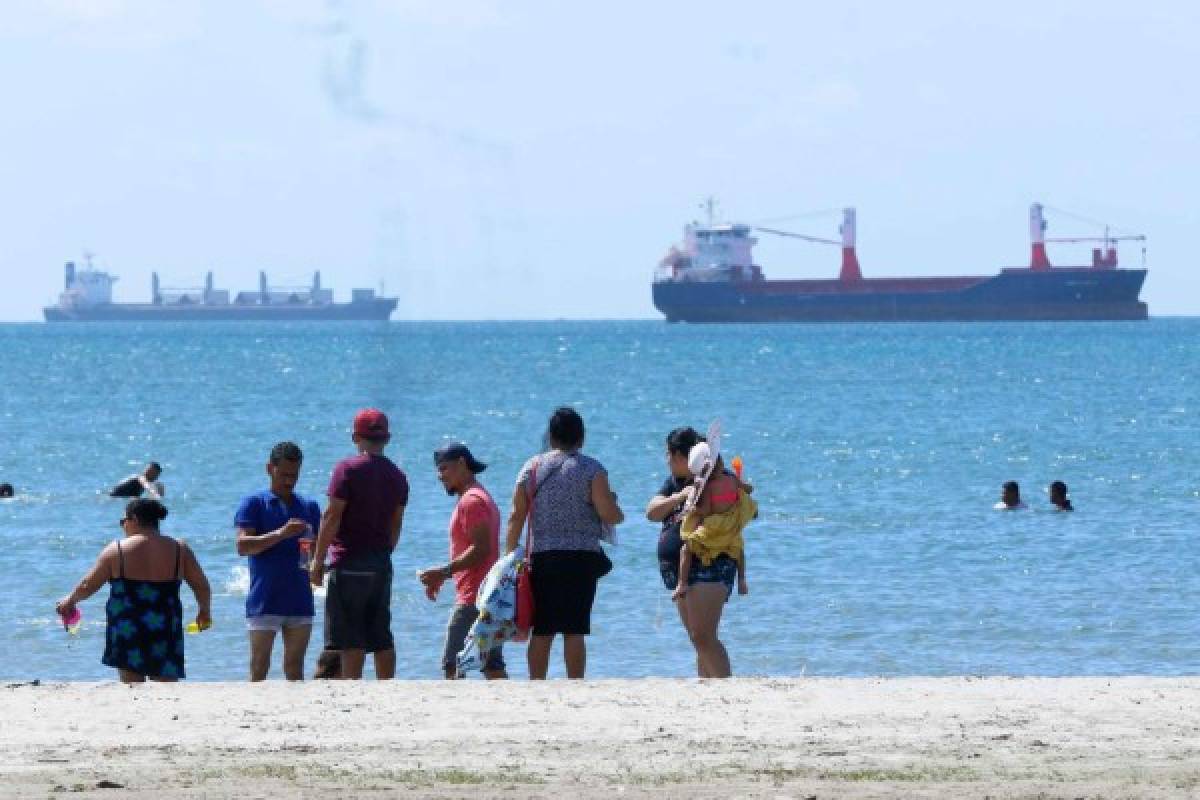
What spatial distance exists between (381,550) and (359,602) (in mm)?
255

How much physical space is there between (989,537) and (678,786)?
57.4ft

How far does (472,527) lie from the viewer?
34.1 ft

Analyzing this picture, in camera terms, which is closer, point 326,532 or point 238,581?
point 326,532

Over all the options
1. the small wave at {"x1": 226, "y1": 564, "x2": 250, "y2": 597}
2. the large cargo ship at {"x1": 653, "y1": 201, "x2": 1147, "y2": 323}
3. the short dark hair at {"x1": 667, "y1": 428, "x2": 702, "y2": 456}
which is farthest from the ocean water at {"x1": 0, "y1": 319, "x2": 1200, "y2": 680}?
the large cargo ship at {"x1": 653, "y1": 201, "x2": 1147, "y2": 323}

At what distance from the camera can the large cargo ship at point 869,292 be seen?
154 m

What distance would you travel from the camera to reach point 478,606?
1025 centimetres

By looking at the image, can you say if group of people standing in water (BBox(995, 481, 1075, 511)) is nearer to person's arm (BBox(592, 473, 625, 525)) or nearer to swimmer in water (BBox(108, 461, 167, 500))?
swimmer in water (BBox(108, 461, 167, 500))

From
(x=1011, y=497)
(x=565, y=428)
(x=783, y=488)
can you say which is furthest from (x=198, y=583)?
(x=783, y=488)

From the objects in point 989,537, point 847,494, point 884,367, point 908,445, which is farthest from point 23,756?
point 884,367

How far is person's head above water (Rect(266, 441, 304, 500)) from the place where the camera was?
9977mm

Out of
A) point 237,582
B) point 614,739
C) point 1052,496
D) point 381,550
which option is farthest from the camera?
point 1052,496

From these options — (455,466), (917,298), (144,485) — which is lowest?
(144,485)

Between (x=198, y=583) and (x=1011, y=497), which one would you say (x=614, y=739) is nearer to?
(x=198, y=583)

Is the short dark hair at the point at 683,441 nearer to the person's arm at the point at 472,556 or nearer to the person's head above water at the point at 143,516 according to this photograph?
the person's arm at the point at 472,556
